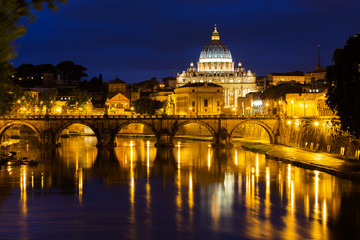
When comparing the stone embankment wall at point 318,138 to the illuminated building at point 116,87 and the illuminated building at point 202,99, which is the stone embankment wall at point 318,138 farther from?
the illuminated building at point 116,87

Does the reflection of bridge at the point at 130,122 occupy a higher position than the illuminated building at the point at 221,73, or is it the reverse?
the illuminated building at the point at 221,73

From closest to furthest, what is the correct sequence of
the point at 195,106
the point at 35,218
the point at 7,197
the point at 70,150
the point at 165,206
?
the point at 35,218 → the point at 165,206 → the point at 7,197 → the point at 70,150 → the point at 195,106

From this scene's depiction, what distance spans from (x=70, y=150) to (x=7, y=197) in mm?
30518

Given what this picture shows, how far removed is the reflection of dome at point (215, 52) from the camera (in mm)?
184250

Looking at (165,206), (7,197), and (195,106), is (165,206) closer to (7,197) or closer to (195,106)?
(7,197)

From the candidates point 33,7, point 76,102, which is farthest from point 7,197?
point 76,102

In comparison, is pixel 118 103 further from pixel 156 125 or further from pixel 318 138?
pixel 318 138

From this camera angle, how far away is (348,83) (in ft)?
121

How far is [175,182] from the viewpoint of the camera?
40.3 m

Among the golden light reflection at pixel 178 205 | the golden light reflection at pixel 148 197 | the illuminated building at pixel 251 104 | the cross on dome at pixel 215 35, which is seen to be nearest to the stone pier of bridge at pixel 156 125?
the golden light reflection at pixel 178 205

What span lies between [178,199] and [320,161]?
16.8m

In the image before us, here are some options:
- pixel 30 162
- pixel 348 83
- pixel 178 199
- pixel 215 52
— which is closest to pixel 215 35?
pixel 215 52

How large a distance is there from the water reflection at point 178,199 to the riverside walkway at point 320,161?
0.86m

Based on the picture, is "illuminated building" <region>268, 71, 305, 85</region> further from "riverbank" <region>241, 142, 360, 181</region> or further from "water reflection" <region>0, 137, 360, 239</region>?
"water reflection" <region>0, 137, 360, 239</region>
